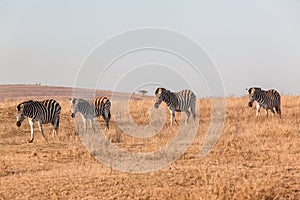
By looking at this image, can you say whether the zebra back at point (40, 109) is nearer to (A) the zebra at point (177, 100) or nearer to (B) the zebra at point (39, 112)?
(B) the zebra at point (39, 112)

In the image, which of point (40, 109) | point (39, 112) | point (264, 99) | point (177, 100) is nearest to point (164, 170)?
point (39, 112)

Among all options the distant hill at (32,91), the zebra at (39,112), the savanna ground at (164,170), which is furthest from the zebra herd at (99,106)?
the distant hill at (32,91)

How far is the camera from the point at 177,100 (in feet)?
72.8

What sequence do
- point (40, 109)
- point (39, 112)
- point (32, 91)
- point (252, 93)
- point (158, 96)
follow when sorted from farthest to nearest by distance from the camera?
point (32, 91) < point (252, 93) < point (158, 96) < point (40, 109) < point (39, 112)

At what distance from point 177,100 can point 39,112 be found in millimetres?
7411

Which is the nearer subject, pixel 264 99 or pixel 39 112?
pixel 39 112

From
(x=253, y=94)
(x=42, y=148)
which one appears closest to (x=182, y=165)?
(x=42, y=148)

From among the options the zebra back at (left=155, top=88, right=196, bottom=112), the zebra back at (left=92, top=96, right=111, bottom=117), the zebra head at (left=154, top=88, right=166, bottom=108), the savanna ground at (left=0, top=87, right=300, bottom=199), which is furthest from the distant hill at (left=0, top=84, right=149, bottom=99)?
the savanna ground at (left=0, top=87, right=300, bottom=199)

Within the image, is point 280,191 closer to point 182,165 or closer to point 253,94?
point 182,165

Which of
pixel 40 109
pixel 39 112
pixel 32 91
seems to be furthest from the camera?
pixel 32 91

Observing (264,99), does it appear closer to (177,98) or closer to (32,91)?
(177,98)

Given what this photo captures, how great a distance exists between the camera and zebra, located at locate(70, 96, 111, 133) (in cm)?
1898

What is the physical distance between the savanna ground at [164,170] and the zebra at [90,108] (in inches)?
110

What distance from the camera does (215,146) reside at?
42.1 ft
